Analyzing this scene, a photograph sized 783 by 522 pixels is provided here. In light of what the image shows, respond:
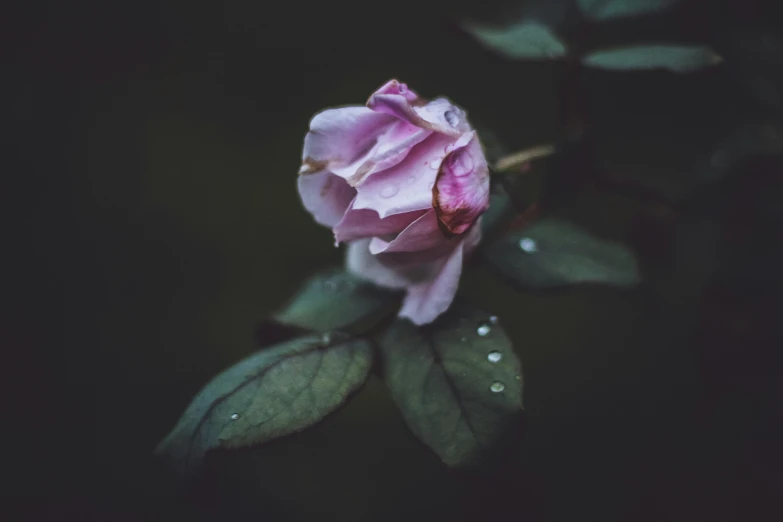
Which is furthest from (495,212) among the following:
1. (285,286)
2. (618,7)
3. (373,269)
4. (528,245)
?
(285,286)

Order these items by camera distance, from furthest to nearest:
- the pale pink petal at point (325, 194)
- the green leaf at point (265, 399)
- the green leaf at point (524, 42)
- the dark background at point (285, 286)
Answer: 1. the dark background at point (285, 286)
2. the green leaf at point (524, 42)
3. the pale pink petal at point (325, 194)
4. the green leaf at point (265, 399)

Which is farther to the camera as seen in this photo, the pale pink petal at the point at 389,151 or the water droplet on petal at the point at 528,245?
the water droplet on petal at the point at 528,245

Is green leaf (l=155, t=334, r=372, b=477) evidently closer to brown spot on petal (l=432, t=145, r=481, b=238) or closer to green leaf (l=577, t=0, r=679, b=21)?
brown spot on petal (l=432, t=145, r=481, b=238)

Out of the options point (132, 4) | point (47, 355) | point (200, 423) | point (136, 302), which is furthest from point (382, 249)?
point (132, 4)

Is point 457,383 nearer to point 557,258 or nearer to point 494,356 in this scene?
point 494,356

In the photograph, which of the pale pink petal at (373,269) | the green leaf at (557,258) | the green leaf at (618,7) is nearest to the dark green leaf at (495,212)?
the green leaf at (557,258)

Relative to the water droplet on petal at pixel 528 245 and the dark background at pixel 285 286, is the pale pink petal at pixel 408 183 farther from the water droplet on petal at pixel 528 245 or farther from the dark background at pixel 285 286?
the dark background at pixel 285 286
